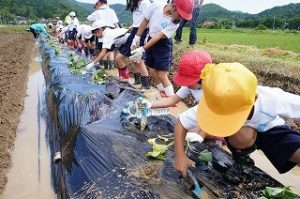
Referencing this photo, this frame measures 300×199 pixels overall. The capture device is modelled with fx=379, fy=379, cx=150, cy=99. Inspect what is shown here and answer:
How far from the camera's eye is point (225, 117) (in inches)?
74.9

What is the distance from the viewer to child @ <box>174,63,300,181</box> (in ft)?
6.00

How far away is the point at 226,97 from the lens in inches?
71.1

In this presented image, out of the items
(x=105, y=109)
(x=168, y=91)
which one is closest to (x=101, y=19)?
(x=168, y=91)

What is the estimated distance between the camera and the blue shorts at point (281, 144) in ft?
7.49

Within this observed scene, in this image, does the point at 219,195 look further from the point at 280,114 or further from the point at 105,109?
the point at 105,109

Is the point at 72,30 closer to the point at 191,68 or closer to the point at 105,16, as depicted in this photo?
the point at 105,16

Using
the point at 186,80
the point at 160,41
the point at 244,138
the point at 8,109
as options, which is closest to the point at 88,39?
the point at 8,109

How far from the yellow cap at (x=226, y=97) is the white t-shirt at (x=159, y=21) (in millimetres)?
2831

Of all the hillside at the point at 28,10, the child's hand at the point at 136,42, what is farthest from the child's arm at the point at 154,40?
the hillside at the point at 28,10

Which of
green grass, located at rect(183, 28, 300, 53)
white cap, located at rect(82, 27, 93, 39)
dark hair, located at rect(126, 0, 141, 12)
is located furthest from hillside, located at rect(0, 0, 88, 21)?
dark hair, located at rect(126, 0, 141, 12)

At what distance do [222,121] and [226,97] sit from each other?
0.52ft

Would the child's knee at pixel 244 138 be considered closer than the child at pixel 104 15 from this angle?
Yes

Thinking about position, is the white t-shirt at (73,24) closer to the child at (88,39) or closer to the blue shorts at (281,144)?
the child at (88,39)

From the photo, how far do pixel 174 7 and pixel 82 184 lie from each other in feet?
8.92
